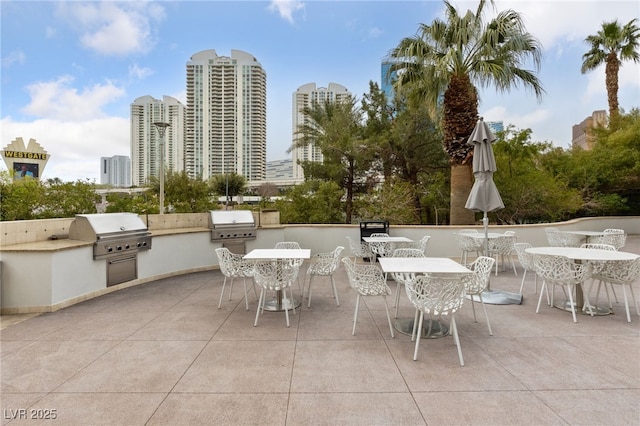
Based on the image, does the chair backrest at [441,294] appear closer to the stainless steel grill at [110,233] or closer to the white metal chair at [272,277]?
the white metal chair at [272,277]

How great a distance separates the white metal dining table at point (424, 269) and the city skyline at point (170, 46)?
4.20m

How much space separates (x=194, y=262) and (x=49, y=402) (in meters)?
4.77

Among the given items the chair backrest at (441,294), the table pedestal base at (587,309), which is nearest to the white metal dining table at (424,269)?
the chair backrest at (441,294)

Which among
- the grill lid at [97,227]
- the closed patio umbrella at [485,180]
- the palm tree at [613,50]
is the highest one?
the palm tree at [613,50]

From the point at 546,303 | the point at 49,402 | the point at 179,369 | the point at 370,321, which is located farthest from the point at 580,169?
the point at 49,402

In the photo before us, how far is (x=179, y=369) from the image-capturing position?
8.66 feet

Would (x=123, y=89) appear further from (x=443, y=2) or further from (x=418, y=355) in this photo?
(x=418, y=355)

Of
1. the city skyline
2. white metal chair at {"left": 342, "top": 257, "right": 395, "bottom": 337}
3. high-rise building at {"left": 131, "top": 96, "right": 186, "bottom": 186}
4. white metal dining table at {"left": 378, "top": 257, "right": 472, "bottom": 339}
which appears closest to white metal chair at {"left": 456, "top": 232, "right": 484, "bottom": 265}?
the city skyline

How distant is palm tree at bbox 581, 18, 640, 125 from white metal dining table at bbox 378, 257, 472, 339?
17.3m

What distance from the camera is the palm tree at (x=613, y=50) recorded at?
14.4m

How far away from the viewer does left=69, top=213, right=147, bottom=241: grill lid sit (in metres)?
4.85

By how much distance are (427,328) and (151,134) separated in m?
24.3

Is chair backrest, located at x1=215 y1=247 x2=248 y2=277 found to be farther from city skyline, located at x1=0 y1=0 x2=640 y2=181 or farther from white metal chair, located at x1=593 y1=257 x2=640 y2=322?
city skyline, located at x1=0 y1=0 x2=640 y2=181

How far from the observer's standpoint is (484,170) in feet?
15.9
